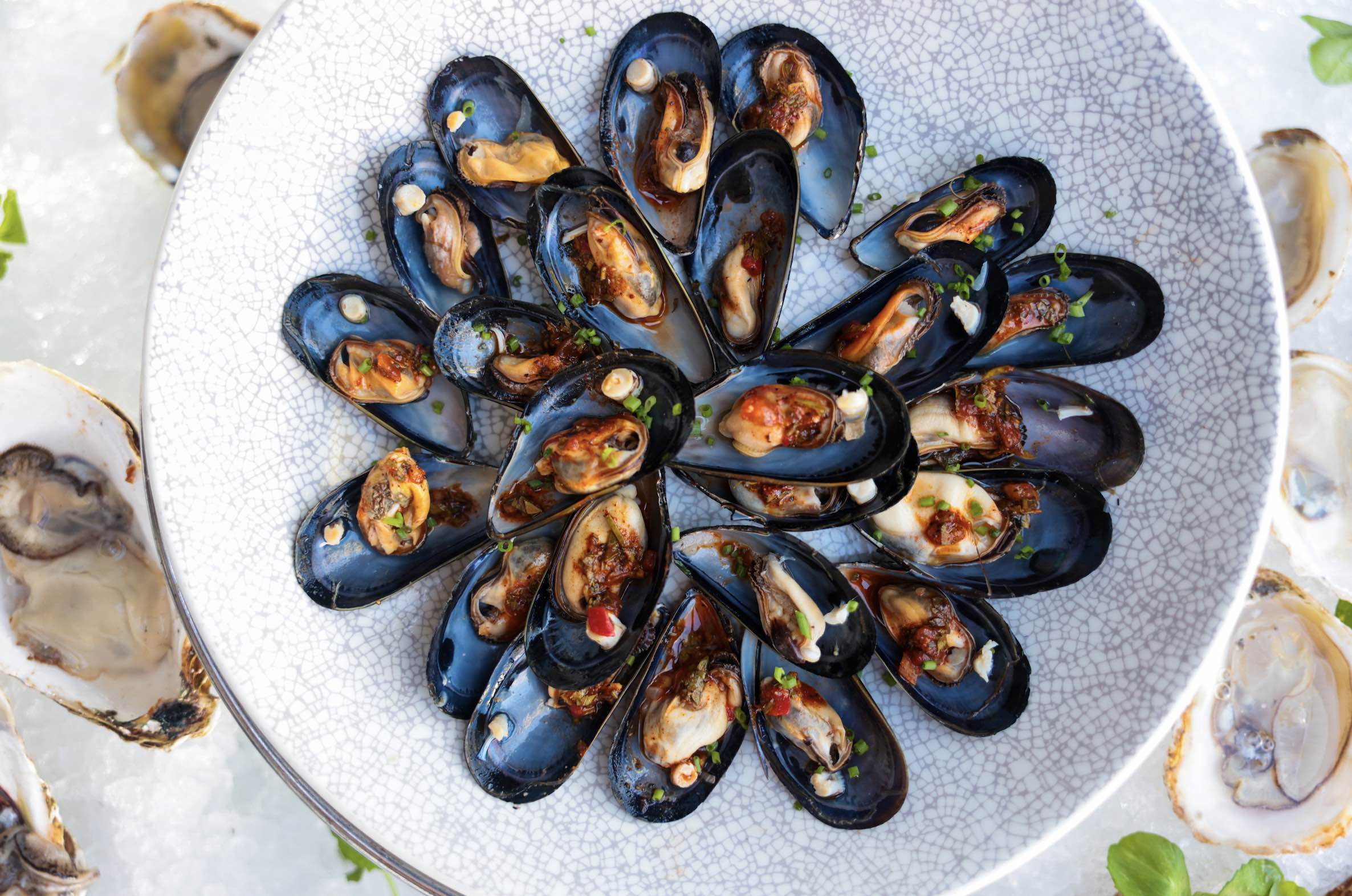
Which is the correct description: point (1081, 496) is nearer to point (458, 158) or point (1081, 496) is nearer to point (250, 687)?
point (458, 158)

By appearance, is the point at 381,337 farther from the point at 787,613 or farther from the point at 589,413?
the point at 787,613

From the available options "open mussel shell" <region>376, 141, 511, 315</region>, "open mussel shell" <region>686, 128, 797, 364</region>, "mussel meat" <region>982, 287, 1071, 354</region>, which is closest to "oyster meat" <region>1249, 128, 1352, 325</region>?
"mussel meat" <region>982, 287, 1071, 354</region>

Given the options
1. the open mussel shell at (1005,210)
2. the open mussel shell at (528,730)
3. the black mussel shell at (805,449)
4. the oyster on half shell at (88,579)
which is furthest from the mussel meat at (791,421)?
the oyster on half shell at (88,579)

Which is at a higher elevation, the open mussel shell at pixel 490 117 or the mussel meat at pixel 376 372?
the open mussel shell at pixel 490 117

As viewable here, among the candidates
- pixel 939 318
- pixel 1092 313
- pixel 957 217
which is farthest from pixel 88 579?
pixel 1092 313

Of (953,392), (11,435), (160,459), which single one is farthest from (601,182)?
(11,435)

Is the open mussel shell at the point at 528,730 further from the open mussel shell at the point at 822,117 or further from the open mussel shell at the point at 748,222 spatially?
the open mussel shell at the point at 822,117
